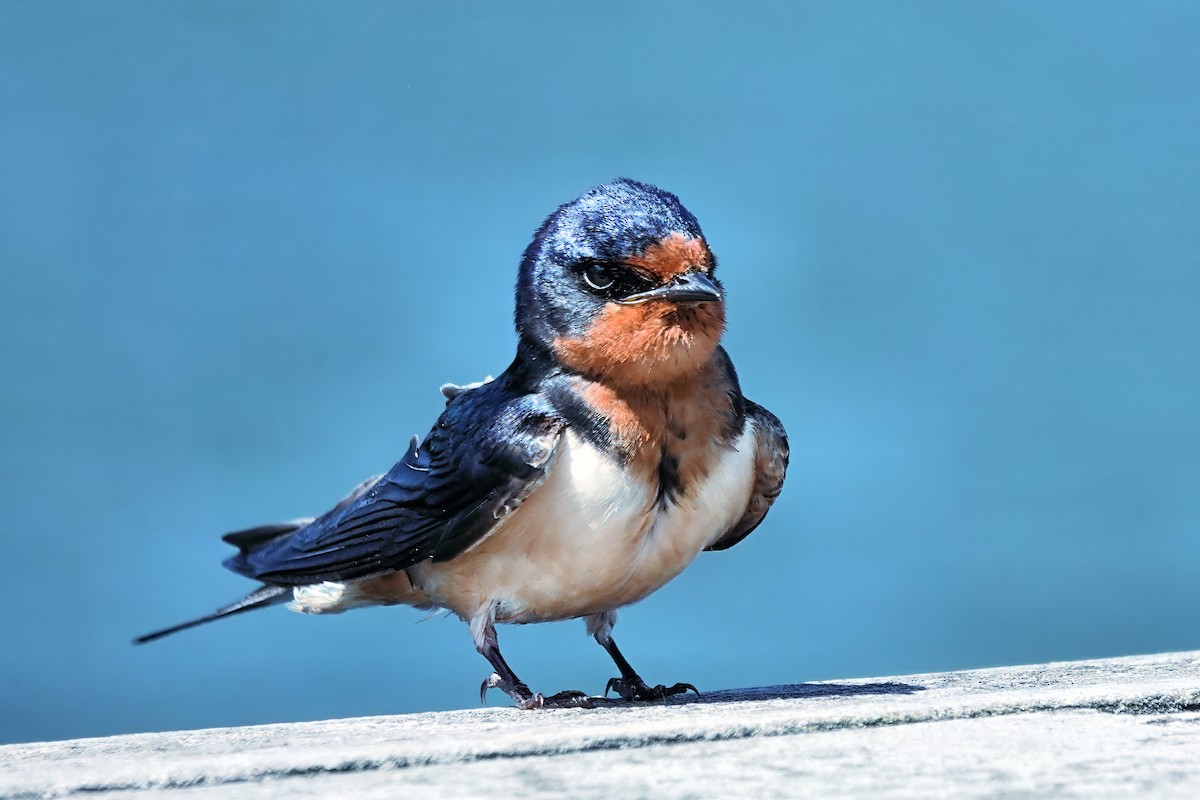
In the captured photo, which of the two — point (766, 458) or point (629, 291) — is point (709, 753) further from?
point (766, 458)

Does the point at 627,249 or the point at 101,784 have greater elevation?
the point at 627,249

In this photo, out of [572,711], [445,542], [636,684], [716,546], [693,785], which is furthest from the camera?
[716,546]

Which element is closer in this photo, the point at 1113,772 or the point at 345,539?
the point at 1113,772

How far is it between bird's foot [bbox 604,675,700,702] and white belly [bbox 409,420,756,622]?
0.19m

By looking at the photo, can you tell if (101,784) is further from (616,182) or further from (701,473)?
(616,182)

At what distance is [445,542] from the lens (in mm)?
3012

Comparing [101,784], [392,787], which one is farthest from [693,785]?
[101,784]

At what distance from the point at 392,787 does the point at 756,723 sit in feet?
2.04

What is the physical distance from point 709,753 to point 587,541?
0.80m

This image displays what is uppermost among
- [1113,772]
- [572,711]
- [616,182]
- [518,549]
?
[616,182]

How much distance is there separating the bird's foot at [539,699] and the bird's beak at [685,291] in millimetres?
772

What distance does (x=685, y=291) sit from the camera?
2.82 metres

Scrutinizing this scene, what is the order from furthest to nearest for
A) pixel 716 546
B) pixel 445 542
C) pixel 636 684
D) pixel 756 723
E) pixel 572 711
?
pixel 716 546 < pixel 636 684 < pixel 445 542 < pixel 572 711 < pixel 756 723

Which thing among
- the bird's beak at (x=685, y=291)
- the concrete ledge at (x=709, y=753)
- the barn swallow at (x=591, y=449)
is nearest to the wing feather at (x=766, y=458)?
Answer: the barn swallow at (x=591, y=449)
